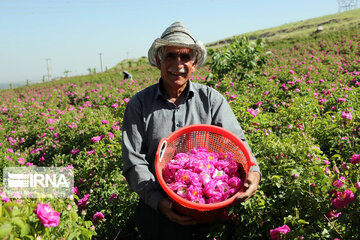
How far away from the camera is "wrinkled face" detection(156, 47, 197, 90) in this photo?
1763 millimetres

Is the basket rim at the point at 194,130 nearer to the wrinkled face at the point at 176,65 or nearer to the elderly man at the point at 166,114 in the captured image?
the elderly man at the point at 166,114

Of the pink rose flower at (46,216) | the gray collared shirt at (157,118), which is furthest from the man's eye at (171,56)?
the pink rose flower at (46,216)

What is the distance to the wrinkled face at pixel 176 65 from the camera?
1.76 meters

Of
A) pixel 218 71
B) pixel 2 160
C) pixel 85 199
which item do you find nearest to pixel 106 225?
pixel 85 199

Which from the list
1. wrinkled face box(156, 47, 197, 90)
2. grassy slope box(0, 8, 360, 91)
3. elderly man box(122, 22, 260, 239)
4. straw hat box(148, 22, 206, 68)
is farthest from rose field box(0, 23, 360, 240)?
grassy slope box(0, 8, 360, 91)

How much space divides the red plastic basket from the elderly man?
5.0 inches

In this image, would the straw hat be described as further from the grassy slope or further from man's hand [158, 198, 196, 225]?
the grassy slope

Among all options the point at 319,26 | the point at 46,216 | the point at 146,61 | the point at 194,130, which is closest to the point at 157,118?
the point at 194,130

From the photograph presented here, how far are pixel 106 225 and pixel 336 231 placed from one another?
1.81m

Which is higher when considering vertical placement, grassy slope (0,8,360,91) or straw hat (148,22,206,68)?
straw hat (148,22,206,68)

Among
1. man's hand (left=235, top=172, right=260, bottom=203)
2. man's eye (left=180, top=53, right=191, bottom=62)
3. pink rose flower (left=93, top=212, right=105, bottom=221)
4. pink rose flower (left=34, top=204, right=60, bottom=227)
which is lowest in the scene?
pink rose flower (left=93, top=212, right=105, bottom=221)

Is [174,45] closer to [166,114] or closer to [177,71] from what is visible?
[177,71]

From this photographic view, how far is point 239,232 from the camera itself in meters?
1.70

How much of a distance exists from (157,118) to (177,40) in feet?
1.69
